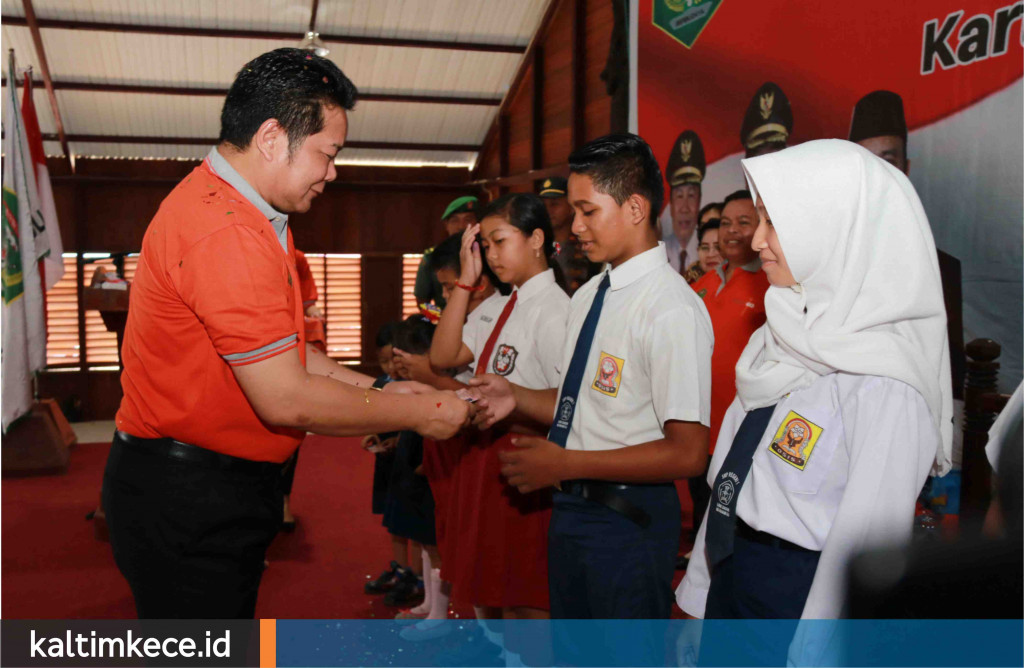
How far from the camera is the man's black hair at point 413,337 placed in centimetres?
291

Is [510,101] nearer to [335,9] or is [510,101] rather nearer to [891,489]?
[335,9]

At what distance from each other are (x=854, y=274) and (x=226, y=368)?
1.00 metres

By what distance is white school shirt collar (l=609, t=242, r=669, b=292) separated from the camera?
1.67 metres

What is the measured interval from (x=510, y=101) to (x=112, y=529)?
7302mm

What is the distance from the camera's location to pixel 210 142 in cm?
826

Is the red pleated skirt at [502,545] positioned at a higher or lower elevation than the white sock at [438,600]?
higher

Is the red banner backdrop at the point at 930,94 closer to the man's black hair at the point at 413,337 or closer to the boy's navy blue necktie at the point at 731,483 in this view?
the boy's navy blue necktie at the point at 731,483

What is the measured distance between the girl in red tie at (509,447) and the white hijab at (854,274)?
1.02 m

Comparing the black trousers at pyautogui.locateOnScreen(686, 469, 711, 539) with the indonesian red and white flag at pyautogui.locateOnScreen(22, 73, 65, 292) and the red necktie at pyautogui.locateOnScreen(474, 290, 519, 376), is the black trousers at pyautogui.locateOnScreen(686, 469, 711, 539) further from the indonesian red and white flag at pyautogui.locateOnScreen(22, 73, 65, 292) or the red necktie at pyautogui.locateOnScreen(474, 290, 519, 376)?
the indonesian red and white flag at pyautogui.locateOnScreen(22, 73, 65, 292)

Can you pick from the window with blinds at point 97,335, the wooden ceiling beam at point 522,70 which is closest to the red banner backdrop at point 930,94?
the wooden ceiling beam at point 522,70

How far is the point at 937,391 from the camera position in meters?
1.07

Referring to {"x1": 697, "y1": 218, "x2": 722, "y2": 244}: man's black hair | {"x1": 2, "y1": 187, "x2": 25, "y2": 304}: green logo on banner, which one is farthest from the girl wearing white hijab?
{"x1": 2, "y1": 187, "x2": 25, "y2": 304}: green logo on banner

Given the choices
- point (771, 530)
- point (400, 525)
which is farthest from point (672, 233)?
point (771, 530)

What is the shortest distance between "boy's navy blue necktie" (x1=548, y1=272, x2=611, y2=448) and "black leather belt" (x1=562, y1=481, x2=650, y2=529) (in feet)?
0.41
